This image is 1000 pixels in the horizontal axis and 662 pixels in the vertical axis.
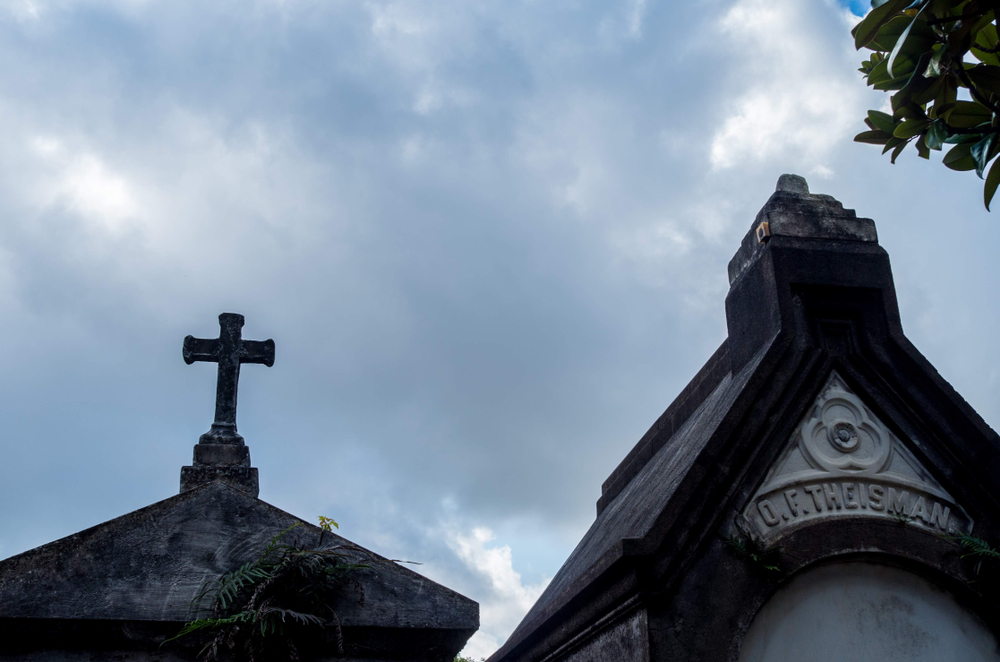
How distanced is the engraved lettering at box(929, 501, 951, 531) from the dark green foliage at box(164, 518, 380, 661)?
10.8ft

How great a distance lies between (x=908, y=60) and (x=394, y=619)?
3.29 m

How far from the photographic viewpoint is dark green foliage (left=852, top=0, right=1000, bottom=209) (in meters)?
2.58

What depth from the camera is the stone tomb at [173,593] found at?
12.6 ft

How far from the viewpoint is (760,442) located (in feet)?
15.9

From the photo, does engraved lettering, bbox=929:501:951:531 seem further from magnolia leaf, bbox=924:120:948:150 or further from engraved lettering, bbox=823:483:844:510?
magnolia leaf, bbox=924:120:948:150

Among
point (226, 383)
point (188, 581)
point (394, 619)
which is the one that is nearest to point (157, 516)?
point (188, 581)

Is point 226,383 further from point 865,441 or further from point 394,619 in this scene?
point 865,441

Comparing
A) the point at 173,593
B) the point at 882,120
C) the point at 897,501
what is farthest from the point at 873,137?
the point at 173,593

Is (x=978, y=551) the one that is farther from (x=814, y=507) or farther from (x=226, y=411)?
(x=226, y=411)

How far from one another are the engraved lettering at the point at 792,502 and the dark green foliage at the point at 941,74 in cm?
243

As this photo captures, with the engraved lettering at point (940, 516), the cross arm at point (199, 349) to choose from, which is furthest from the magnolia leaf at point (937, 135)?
the cross arm at point (199, 349)

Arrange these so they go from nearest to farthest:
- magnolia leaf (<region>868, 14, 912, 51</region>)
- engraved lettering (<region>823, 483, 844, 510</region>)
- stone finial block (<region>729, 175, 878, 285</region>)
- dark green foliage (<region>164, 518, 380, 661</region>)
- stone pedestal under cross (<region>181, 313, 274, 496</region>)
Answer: magnolia leaf (<region>868, 14, 912, 51</region>)
dark green foliage (<region>164, 518, 380, 661</region>)
engraved lettering (<region>823, 483, 844, 510</region>)
stone pedestal under cross (<region>181, 313, 274, 496</region>)
stone finial block (<region>729, 175, 878, 285</region>)

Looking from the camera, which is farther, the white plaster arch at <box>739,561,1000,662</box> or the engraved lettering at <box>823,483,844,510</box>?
the engraved lettering at <box>823,483,844,510</box>

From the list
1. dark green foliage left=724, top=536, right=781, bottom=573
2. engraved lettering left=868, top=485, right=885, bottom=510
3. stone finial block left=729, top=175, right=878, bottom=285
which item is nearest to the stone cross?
dark green foliage left=724, top=536, right=781, bottom=573
